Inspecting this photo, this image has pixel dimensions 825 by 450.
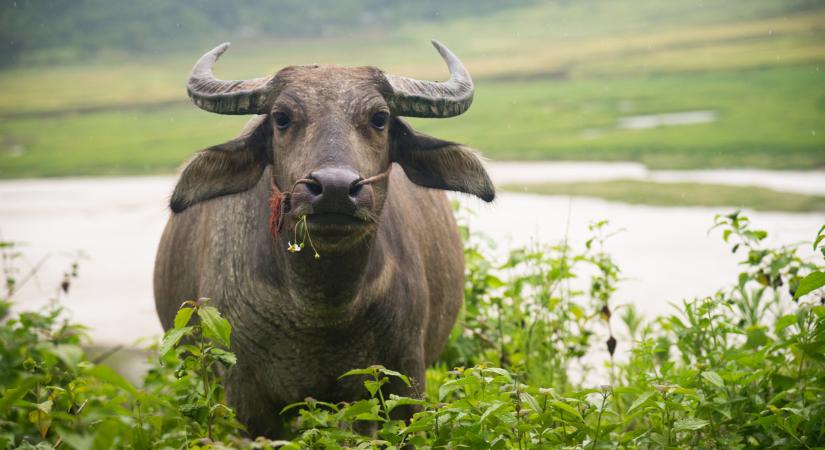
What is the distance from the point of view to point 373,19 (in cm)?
6259

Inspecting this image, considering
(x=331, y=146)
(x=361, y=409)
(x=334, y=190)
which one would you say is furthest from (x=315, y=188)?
(x=361, y=409)

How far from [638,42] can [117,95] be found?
24499mm

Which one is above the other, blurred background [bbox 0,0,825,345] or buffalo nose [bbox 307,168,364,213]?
blurred background [bbox 0,0,825,345]

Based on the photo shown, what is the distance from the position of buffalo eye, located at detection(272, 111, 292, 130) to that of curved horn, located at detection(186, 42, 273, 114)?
0.13 m

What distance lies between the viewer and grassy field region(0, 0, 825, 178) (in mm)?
18406

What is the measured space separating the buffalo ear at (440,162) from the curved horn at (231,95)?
2.00 ft

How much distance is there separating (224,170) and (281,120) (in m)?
0.40

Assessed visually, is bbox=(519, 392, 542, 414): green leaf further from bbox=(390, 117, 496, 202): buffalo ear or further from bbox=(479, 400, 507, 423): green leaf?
bbox=(390, 117, 496, 202): buffalo ear

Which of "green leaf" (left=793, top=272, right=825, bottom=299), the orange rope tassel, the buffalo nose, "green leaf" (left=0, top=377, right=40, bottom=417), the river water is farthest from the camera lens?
the river water

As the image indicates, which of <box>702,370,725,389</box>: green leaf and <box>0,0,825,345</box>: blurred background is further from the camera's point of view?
<box>0,0,825,345</box>: blurred background

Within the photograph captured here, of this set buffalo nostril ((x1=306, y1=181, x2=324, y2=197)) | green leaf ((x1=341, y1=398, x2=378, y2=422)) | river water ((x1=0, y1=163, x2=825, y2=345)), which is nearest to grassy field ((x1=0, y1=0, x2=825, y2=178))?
river water ((x1=0, y1=163, x2=825, y2=345))

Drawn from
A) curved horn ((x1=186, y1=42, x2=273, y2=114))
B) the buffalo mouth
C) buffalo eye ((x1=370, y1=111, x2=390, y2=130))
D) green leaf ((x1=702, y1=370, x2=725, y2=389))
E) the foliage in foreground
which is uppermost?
curved horn ((x1=186, y1=42, x2=273, y2=114))

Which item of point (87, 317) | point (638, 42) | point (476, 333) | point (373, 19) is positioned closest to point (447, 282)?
point (476, 333)

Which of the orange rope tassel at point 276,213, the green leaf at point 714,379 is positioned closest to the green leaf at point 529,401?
the green leaf at point 714,379
